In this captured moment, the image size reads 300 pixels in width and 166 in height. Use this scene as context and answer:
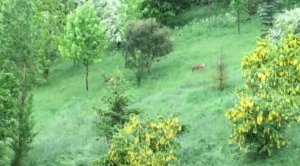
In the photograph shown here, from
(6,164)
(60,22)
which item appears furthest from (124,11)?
(6,164)

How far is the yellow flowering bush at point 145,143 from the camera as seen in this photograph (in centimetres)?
2353

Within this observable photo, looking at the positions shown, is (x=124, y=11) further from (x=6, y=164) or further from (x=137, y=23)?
(x=6, y=164)

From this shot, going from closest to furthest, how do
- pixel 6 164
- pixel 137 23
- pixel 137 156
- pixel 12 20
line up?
pixel 137 156, pixel 6 164, pixel 12 20, pixel 137 23

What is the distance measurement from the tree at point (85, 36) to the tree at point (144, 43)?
2459 mm

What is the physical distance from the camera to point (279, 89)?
88.2 feet

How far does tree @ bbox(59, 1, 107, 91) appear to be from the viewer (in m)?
49.2

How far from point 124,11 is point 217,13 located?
42.6ft

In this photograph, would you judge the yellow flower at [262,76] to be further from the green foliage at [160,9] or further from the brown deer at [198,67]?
the green foliage at [160,9]

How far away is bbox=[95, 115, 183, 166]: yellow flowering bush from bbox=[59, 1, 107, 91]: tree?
25.6 metres

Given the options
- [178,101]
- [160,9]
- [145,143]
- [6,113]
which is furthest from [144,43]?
[145,143]

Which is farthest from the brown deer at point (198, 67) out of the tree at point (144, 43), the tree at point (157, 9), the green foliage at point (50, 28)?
the tree at point (157, 9)

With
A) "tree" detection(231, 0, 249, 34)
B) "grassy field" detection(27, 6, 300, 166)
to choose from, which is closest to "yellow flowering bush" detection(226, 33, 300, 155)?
"grassy field" detection(27, 6, 300, 166)

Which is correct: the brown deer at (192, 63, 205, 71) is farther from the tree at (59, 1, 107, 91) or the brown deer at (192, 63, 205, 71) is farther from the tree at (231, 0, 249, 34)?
the tree at (231, 0, 249, 34)

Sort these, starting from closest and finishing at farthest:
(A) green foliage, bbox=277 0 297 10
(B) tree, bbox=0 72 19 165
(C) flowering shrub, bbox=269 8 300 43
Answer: (B) tree, bbox=0 72 19 165 < (C) flowering shrub, bbox=269 8 300 43 < (A) green foliage, bbox=277 0 297 10
